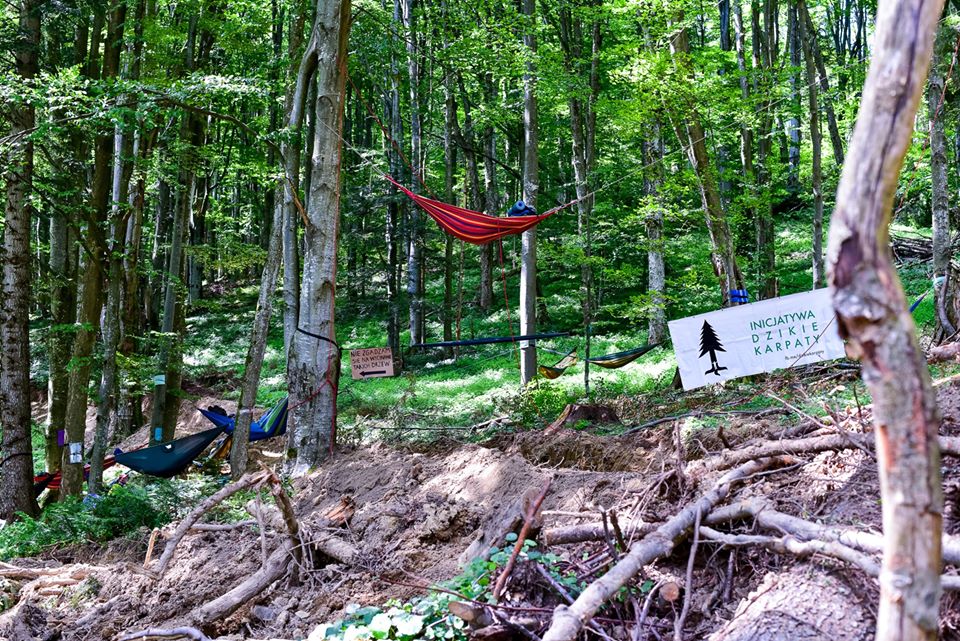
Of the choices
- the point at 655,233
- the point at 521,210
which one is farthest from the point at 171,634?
the point at 655,233

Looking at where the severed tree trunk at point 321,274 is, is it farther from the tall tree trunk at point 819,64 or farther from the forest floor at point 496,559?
the tall tree trunk at point 819,64

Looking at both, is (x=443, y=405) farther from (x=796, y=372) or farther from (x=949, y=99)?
(x=949, y=99)

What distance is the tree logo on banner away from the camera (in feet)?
26.0

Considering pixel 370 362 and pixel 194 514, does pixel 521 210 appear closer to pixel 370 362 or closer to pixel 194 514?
pixel 370 362

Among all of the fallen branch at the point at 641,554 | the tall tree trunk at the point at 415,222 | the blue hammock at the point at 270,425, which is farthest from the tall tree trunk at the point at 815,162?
the fallen branch at the point at 641,554

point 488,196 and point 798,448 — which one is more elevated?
point 488,196

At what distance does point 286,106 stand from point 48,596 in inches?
226

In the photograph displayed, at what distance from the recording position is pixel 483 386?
13.0 metres

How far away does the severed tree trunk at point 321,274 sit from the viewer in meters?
7.06

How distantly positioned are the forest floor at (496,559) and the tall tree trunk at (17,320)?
2.12 meters

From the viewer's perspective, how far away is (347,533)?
14.9ft

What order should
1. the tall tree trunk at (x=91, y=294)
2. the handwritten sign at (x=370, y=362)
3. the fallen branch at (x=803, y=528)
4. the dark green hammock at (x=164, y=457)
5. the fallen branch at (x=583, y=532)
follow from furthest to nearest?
the dark green hammock at (x=164, y=457)
the tall tree trunk at (x=91, y=294)
the handwritten sign at (x=370, y=362)
the fallen branch at (x=583, y=532)
the fallen branch at (x=803, y=528)

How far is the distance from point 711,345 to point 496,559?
5415mm

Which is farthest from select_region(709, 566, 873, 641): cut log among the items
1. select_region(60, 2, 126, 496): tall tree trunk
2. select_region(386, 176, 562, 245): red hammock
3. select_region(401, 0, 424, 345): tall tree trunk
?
select_region(401, 0, 424, 345): tall tree trunk
